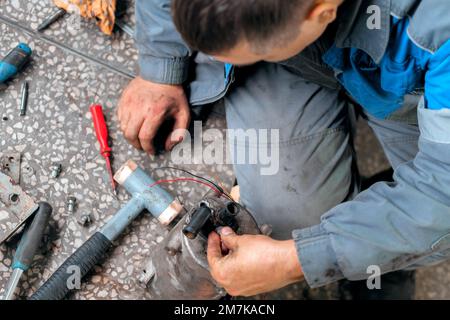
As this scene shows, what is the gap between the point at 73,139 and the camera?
1547 millimetres

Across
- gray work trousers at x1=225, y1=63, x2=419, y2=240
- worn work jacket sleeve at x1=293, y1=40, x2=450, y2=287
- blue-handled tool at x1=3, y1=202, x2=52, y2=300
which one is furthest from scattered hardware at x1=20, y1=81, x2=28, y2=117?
worn work jacket sleeve at x1=293, y1=40, x2=450, y2=287

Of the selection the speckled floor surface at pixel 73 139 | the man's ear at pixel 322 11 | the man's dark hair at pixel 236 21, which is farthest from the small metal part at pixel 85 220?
the man's ear at pixel 322 11

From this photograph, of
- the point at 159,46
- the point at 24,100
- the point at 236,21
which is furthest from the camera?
the point at 24,100

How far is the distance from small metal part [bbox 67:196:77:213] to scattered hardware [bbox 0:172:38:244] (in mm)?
105

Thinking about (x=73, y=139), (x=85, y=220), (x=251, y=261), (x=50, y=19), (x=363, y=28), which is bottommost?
(x=85, y=220)

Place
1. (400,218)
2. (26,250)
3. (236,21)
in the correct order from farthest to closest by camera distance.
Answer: (26,250)
(400,218)
(236,21)

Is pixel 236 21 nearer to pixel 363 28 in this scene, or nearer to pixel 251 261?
pixel 363 28

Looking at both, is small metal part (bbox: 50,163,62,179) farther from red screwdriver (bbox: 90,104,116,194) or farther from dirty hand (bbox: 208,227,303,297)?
dirty hand (bbox: 208,227,303,297)

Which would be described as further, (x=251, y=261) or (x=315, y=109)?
(x=315, y=109)

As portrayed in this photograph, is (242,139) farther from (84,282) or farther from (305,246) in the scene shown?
(84,282)

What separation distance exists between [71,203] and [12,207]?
16 cm

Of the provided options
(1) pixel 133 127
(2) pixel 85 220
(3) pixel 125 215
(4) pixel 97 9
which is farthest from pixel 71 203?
(4) pixel 97 9

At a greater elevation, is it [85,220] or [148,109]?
[148,109]

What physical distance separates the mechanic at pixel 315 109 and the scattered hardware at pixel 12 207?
32cm
